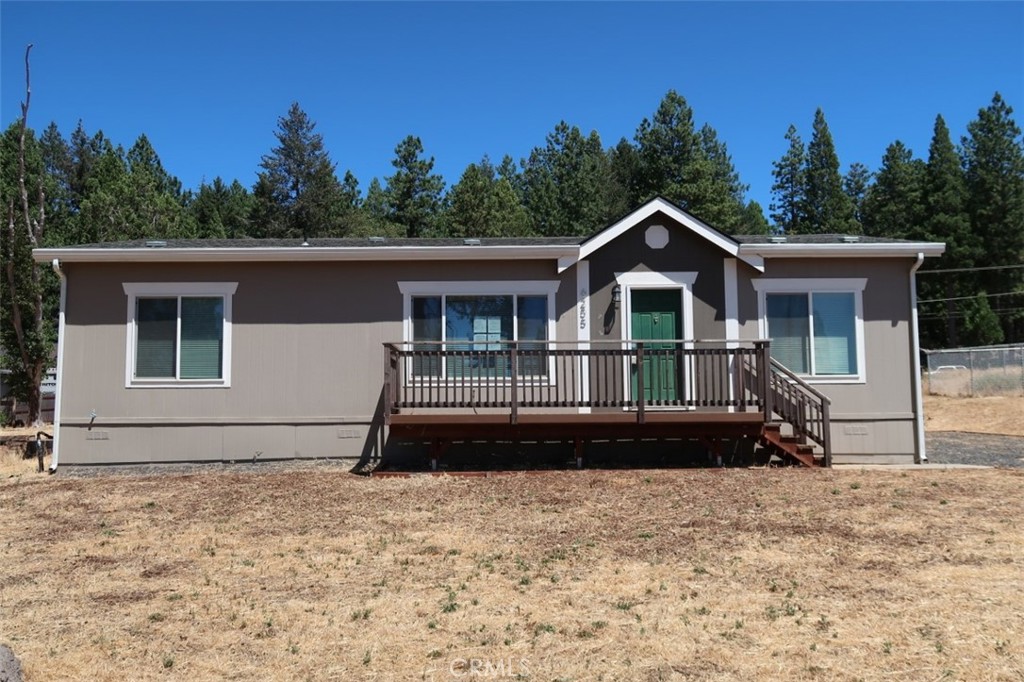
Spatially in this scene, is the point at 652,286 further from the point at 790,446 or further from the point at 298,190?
the point at 298,190

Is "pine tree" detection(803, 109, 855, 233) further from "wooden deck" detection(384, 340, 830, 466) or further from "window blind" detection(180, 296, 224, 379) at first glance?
"window blind" detection(180, 296, 224, 379)

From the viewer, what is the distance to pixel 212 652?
15.1 feet

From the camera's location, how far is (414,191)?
4528cm

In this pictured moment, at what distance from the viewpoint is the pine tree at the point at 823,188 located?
4653 centimetres

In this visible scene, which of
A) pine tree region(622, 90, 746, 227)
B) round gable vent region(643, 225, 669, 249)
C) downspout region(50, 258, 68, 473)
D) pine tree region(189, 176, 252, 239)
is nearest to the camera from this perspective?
downspout region(50, 258, 68, 473)

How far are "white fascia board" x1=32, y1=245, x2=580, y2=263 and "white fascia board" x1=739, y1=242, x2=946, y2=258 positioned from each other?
8.87 feet

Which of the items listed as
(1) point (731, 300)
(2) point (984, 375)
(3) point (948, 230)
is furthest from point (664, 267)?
(3) point (948, 230)

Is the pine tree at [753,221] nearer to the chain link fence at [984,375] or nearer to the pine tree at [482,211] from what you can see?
the pine tree at [482,211]

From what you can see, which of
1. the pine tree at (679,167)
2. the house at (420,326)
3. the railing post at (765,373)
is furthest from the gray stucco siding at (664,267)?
the pine tree at (679,167)

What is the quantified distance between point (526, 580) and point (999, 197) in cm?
4711

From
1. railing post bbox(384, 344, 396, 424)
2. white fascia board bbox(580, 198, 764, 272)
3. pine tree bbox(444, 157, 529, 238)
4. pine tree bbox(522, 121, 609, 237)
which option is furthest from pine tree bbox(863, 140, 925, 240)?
railing post bbox(384, 344, 396, 424)

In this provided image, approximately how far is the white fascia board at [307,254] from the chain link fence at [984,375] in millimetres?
18820

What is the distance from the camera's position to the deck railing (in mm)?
10094

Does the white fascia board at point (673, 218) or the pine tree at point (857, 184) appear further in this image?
the pine tree at point (857, 184)
